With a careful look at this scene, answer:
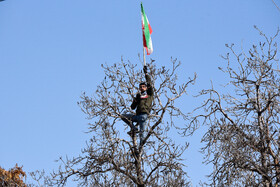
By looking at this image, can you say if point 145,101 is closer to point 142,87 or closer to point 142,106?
point 142,106

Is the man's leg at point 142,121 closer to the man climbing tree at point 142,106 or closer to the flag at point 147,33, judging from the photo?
the man climbing tree at point 142,106

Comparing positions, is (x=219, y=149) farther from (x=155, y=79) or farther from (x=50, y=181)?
(x=50, y=181)

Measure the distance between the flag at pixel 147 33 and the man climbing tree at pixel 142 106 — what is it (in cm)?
281

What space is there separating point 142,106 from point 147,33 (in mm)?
4287

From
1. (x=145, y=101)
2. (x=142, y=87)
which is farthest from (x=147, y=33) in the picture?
(x=145, y=101)

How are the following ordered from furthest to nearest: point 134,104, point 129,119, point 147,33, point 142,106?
1. point 147,33
2. point 134,104
3. point 129,119
4. point 142,106

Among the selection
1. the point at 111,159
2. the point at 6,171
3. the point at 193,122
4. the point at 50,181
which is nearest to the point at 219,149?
the point at 193,122

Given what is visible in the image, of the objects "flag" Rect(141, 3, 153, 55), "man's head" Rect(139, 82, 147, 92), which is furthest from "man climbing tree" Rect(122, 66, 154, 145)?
"flag" Rect(141, 3, 153, 55)

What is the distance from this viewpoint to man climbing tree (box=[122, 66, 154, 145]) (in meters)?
13.1

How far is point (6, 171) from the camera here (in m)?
27.8

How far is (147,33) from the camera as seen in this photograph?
16656mm

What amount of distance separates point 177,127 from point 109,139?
6.16 ft

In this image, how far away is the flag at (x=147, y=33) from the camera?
16.3 meters

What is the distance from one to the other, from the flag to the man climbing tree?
281 cm
